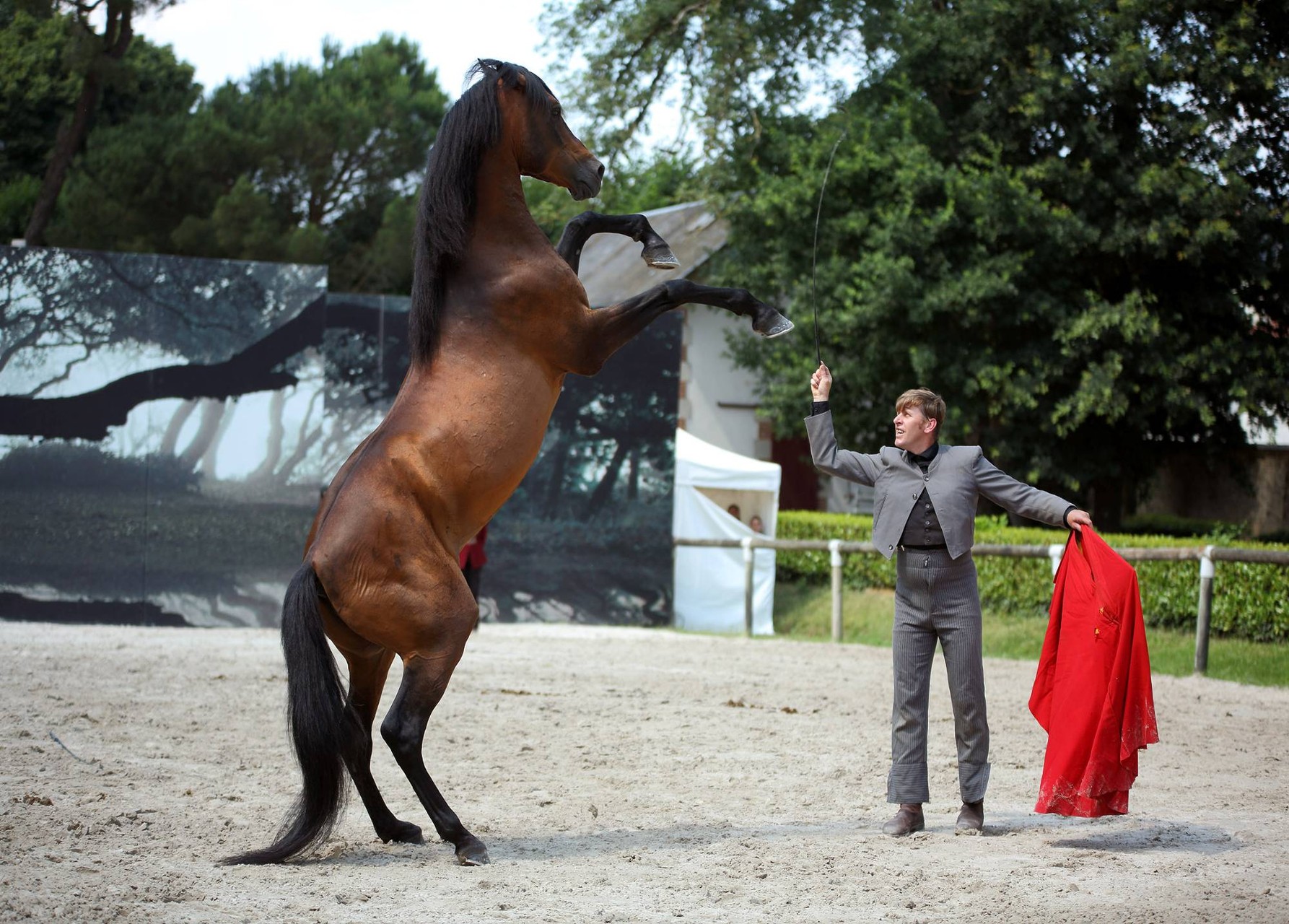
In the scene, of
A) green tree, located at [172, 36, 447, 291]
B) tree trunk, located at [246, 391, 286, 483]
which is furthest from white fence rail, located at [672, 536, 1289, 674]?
green tree, located at [172, 36, 447, 291]

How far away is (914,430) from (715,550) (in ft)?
33.1

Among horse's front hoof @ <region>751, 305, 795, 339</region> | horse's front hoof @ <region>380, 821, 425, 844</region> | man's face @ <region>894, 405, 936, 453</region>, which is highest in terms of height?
horse's front hoof @ <region>751, 305, 795, 339</region>

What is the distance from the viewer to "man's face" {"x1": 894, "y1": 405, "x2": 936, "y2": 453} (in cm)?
504

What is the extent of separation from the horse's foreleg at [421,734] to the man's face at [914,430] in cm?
200

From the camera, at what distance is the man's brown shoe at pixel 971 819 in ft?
16.1

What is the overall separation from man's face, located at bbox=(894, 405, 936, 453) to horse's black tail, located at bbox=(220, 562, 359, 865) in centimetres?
237

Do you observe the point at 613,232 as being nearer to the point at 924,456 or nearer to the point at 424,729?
the point at 924,456

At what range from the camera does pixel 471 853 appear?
429 centimetres

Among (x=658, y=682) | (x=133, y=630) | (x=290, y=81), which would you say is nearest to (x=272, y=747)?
(x=658, y=682)

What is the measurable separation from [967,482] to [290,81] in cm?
2951

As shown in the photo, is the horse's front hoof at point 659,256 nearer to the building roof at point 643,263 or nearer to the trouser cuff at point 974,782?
the trouser cuff at point 974,782

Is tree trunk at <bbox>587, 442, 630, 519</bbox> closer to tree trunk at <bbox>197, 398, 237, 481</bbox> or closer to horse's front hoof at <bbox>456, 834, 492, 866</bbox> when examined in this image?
tree trunk at <bbox>197, 398, 237, 481</bbox>

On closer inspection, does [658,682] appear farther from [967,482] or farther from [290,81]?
[290,81]

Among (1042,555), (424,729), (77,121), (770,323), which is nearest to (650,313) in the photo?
(770,323)
